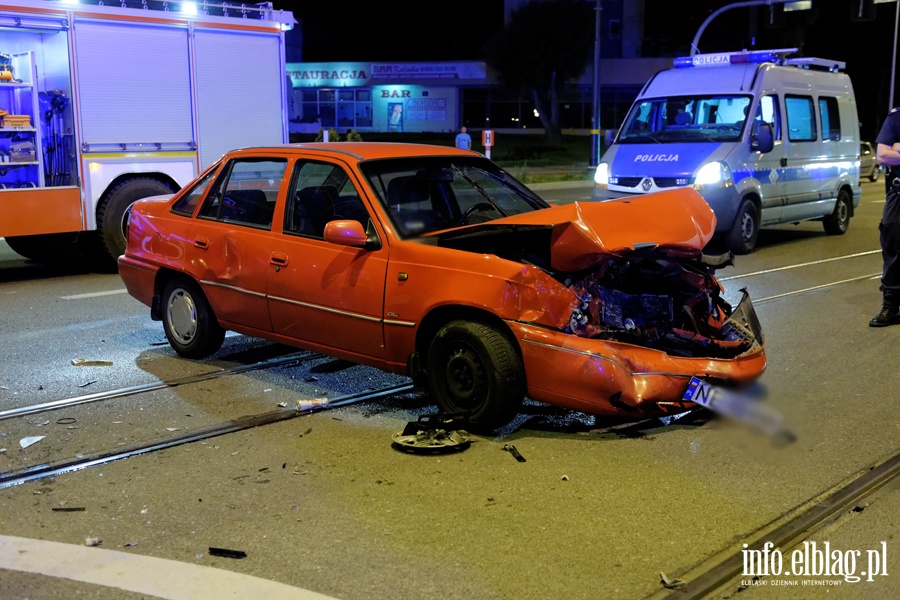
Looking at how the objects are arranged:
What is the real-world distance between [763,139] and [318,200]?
322 inches

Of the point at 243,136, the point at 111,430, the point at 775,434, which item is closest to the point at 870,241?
the point at 243,136

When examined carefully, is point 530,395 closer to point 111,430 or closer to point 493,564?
point 493,564

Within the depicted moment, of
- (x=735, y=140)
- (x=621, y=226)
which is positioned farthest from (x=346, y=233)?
(x=735, y=140)

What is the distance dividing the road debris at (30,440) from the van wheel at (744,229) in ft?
31.9

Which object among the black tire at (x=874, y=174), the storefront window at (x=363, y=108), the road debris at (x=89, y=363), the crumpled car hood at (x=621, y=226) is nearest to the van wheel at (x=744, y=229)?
the crumpled car hood at (x=621, y=226)

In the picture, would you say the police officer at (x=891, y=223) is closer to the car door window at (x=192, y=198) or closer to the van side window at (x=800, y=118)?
the van side window at (x=800, y=118)

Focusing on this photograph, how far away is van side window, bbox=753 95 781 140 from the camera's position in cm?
1290

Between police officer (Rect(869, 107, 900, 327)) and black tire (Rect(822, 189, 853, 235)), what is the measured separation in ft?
23.6

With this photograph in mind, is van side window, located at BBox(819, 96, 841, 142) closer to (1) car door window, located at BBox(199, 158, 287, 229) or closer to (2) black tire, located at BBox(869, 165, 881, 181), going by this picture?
(1) car door window, located at BBox(199, 158, 287, 229)

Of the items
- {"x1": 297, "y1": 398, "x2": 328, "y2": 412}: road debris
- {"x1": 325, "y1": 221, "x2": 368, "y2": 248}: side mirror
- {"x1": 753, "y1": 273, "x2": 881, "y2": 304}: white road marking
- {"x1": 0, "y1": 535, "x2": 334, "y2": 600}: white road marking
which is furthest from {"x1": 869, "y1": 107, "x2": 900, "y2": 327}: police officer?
{"x1": 0, "y1": 535, "x2": 334, "y2": 600}: white road marking

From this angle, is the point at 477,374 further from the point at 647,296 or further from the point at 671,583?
the point at 671,583

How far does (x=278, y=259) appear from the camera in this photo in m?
6.27

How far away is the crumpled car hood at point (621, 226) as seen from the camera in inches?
203

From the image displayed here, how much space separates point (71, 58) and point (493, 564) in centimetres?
901
